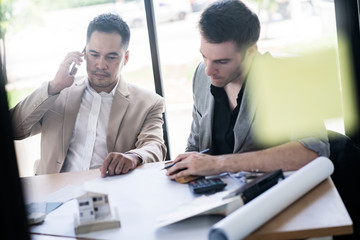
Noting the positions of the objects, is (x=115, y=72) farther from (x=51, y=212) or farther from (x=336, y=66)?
(x=336, y=66)

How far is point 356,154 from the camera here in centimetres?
137

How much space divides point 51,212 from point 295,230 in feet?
2.21

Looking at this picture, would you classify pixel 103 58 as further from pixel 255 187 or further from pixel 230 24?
pixel 255 187

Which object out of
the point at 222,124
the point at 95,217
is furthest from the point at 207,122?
the point at 95,217

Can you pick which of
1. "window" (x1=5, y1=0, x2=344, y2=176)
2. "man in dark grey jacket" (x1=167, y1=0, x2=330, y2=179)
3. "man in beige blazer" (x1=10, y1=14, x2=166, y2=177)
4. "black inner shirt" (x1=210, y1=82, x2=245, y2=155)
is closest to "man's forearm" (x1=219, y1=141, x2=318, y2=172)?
"man in dark grey jacket" (x1=167, y1=0, x2=330, y2=179)

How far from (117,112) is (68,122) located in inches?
8.7

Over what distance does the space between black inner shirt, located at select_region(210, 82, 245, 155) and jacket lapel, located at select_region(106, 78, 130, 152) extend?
1.54ft

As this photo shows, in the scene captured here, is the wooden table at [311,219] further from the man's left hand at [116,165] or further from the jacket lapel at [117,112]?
the jacket lapel at [117,112]

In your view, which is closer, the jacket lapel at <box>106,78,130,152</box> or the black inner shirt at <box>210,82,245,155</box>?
the black inner shirt at <box>210,82,245,155</box>

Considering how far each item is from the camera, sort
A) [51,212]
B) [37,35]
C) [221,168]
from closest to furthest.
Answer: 1. [51,212]
2. [221,168]
3. [37,35]

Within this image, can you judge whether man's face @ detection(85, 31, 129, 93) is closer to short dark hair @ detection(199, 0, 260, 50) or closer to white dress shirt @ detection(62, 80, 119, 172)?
white dress shirt @ detection(62, 80, 119, 172)

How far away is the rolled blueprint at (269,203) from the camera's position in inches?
34.7

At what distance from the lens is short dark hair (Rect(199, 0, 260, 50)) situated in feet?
5.12

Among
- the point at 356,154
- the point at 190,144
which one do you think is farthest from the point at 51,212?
the point at 356,154
